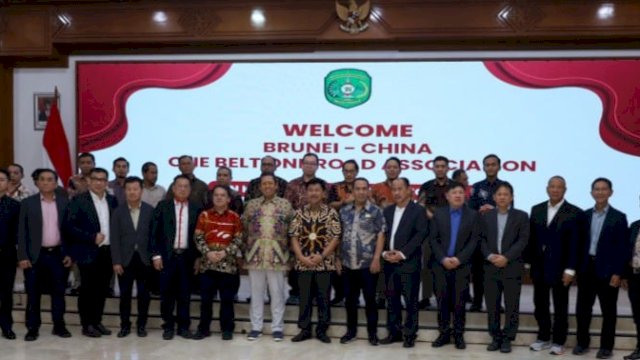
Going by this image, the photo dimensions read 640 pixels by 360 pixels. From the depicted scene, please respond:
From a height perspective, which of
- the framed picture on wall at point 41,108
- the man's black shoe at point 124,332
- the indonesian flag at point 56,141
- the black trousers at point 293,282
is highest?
the framed picture on wall at point 41,108

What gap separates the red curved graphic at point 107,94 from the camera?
7.02 metres

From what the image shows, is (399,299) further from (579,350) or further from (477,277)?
(579,350)

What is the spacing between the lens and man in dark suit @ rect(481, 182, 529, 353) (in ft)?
15.4

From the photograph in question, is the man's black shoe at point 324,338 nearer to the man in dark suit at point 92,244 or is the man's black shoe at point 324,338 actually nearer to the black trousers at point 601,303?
the man in dark suit at point 92,244

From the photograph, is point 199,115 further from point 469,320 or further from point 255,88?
point 469,320

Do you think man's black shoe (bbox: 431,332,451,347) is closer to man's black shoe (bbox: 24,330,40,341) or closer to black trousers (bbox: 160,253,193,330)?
black trousers (bbox: 160,253,193,330)

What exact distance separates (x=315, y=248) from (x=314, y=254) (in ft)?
0.15

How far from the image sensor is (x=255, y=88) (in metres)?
6.87

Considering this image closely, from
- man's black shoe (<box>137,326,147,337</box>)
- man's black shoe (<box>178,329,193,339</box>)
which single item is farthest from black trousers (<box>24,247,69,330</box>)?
man's black shoe (<box>178,329,193,339</box>)

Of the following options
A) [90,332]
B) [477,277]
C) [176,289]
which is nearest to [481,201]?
[477,277]

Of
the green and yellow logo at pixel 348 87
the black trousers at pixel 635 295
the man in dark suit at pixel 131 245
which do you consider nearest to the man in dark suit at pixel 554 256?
the black trousers at pixel 635 295

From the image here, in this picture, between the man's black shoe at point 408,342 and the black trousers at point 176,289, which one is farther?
the black trousers at point 176,289

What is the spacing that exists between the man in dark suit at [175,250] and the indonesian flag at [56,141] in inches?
94.4

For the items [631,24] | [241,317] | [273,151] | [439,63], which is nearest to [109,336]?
[241,317]
